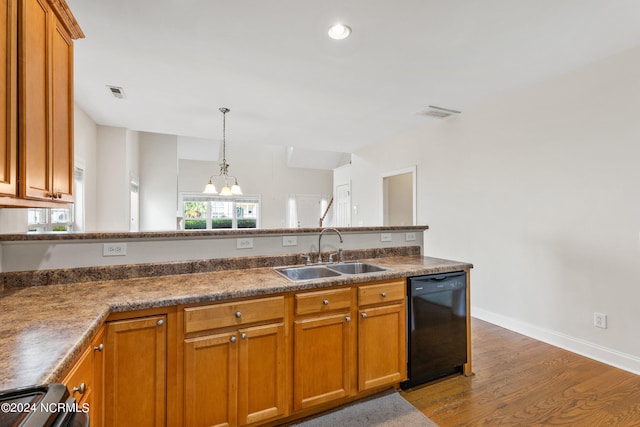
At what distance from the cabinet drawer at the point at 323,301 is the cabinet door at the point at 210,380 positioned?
42 cm

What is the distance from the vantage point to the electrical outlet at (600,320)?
2.65 metres

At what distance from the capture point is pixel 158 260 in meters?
2.08

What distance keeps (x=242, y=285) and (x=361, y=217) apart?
4604 millimetres

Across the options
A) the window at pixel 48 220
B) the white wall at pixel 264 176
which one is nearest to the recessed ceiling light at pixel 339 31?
the window at pixel 48 220

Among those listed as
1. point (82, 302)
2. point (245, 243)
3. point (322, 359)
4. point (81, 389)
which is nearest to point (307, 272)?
point (245, 243)

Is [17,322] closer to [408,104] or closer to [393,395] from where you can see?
[393,395]

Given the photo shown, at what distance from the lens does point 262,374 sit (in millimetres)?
1743

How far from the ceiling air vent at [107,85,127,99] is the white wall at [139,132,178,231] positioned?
309 centimetres

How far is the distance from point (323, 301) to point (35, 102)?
1.72m

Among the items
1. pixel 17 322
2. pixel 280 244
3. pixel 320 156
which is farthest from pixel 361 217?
pixel 17 322

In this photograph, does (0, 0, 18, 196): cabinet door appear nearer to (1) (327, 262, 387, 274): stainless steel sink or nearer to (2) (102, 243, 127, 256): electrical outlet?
(2) (102, 243, 127, 256): electrical outlet

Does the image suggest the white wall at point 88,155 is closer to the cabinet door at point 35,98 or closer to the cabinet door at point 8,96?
the cabinet door at point 35,98

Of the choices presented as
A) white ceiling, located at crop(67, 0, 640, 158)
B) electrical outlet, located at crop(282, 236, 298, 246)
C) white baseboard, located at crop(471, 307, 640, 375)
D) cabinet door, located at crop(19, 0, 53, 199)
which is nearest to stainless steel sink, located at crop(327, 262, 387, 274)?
electrical outlet, located at crop(282, 236, 298, 246)

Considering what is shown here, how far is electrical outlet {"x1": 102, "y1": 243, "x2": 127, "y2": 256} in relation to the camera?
1.96m
